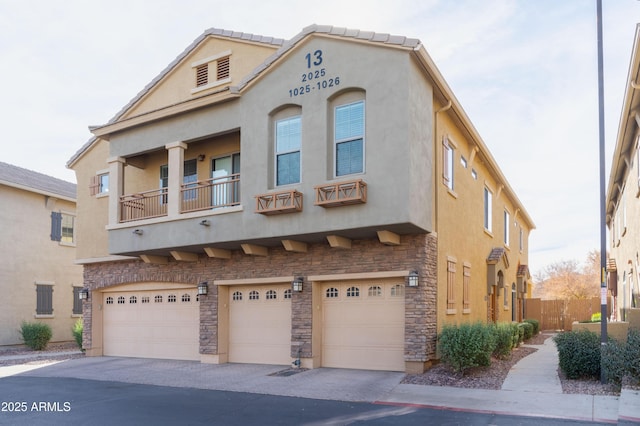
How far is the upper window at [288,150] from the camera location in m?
14.4

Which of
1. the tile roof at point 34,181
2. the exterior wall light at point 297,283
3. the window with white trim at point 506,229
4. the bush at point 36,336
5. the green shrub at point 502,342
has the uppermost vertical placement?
the tile roof at point 34,181

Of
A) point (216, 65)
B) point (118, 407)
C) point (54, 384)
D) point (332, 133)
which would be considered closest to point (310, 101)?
point (332, 133)

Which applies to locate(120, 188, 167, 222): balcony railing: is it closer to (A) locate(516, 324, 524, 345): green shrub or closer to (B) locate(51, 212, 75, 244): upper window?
(B) locate(51, 212, 75, 244): upper window

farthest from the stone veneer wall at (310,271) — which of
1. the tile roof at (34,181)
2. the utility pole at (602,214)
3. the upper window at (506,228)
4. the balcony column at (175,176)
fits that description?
the upper window at (506,228)

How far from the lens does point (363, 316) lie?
578 inches

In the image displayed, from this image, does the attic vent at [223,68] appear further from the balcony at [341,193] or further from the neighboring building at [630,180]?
the neighboring building at [630,180]

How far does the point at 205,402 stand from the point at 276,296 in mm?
5279

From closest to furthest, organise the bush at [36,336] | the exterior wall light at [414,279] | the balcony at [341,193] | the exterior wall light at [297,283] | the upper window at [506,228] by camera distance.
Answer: the balcony at [341,193] → the exterior wall light at [414,279] → the exterior wall light at [297,283] → the bush at [36,336] → the upper window at [506,228]

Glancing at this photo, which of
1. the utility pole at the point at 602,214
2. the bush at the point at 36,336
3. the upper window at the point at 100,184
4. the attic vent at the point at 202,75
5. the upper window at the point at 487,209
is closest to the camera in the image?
the utility pole at the point at 602,214

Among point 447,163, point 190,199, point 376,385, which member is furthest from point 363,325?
point 190,199

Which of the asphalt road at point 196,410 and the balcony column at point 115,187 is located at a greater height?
the balcony column at point 115,187

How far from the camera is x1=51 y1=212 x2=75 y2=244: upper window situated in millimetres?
26672

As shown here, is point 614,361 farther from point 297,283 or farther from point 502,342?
point 297,283

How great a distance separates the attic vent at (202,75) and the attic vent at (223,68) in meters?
0.49
